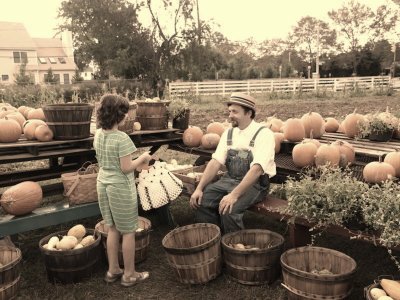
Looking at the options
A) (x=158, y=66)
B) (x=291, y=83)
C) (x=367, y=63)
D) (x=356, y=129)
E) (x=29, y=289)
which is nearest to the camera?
(x=29, y=289)

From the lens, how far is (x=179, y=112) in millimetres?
6609

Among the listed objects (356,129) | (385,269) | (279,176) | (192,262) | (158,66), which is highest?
(158,66)

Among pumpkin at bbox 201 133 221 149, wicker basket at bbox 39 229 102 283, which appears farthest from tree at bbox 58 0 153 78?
wicker basket at bbox 39 229 102 283

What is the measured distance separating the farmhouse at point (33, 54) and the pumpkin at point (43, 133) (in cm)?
4453

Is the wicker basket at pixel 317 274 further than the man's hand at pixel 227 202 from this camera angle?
No

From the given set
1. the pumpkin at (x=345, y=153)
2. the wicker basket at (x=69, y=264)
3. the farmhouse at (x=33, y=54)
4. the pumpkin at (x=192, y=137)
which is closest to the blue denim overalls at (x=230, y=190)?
the pumpkin at (x=345, y=153)

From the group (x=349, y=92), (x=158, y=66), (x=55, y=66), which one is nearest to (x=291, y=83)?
(x=349, y=92)

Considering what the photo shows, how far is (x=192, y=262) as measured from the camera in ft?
12.5

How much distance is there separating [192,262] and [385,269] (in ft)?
6.27

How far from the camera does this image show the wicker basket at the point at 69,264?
397 centimetres

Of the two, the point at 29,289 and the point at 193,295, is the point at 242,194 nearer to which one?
the point at 193,295

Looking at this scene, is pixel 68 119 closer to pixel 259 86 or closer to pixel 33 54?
pixel 259 86

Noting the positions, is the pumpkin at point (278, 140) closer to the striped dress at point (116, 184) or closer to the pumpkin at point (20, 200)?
the striped dress at point (116, 184)

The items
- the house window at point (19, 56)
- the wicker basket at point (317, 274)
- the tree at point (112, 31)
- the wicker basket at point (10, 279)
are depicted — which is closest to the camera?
the wicker basket at point (317, 274)
